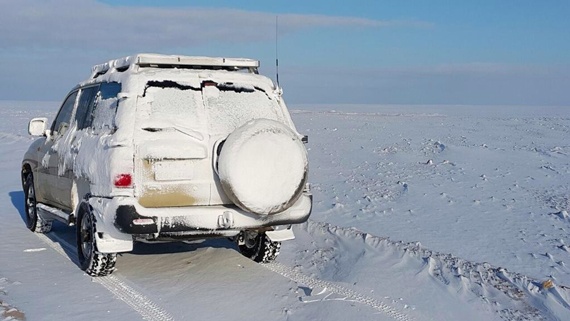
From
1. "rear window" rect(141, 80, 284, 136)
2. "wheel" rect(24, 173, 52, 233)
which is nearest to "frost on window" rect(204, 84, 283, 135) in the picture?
"rear window" rect(141, 80, 284, 136)

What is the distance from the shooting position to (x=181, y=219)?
507 cm

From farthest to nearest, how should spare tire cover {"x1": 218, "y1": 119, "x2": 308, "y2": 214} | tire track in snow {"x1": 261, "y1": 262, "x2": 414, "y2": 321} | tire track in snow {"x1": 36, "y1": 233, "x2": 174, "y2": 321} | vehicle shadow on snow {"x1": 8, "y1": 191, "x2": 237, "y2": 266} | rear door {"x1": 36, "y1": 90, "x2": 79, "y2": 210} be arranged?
vehicle shadow on snow {"x1": 8, "y1": 191, "x2": 237, "y2": 266}, rear door {"x1": 36, "y1": 90, "x2": 79, "y2": 210}, spare tire cover {"x1": 218, "y1": 119, "x2": 308, "y2": 214}, tire track in snow {"x1": 261, "y1": 262, "x2": 414, "y2": 321}, tire track in snow {"x1": 36, "y1": 233, "x2": 174, "y2": 321}

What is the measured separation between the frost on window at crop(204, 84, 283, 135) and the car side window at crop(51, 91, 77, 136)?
2120 millimetres

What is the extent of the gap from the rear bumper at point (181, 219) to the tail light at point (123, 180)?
0.11 meters

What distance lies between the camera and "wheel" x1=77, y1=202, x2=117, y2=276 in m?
5.48

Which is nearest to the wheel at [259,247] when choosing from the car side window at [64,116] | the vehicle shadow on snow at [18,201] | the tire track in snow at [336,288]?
the tire track in snow at [336,288]

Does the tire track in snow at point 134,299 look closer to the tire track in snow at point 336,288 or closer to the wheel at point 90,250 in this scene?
the wheel at point 90,250

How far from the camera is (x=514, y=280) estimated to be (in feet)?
17.8

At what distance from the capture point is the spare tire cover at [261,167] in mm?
4977

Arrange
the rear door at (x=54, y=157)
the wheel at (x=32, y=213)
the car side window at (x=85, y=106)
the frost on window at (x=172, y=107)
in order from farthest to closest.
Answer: the wheel at (x=32, y=213) → the rear door at (x=54, y=157) → the car side window at (x=85, y=106) → the frost on window at (x=172, y=107)

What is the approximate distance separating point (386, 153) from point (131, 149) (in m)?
10.7

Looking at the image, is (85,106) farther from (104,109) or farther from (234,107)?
(234,107)

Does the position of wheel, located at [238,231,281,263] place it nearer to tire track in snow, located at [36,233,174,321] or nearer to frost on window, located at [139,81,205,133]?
tire track in snow, located at [36,233,174,321]

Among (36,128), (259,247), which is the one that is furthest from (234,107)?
(36,128)
